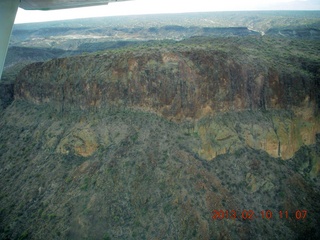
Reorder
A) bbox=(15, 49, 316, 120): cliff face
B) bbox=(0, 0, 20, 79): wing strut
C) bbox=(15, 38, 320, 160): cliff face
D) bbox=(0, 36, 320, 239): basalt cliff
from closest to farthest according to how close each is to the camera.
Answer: bbox=(0, 0, 20, 79): wing strut → bbox=(0, 36, 320, 239): basalt cliff → bbox=(15, 38, 320, 160): cliff face → bbox=(15, 49, 316, 120): cliff face

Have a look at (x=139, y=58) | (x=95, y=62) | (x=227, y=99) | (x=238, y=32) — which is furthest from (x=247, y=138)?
(x=238, y=32)

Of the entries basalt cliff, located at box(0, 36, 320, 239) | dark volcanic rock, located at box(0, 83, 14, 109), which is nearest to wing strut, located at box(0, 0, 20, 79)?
basalt cliff, located at box(0, 36, 320, 239)

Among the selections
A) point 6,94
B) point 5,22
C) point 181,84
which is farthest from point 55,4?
point 6,94

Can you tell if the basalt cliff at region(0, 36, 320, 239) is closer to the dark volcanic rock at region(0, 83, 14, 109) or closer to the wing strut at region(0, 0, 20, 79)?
the dark volcanic rock at region(0, 83, 14, 109)

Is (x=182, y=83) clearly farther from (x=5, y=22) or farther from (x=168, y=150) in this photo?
(x=5, y=22)
